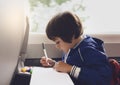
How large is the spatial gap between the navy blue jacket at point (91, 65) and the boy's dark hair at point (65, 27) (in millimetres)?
67

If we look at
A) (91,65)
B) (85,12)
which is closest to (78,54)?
(91,65)

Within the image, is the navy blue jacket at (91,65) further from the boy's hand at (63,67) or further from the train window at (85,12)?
the train window at (85,12)

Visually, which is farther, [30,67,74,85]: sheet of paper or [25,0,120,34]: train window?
[25,0,120,34]: train window

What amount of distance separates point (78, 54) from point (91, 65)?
0.08 metres

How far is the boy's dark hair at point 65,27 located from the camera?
3.40 ft

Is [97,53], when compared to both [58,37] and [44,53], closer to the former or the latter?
[58,37]

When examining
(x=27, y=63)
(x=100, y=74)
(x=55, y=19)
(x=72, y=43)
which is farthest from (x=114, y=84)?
(x=27, y=63)

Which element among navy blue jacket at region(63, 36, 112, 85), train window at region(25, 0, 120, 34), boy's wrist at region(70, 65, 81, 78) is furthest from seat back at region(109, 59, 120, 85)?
train window at region(25, 0, 120, 34)

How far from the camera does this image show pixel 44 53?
1334 mm

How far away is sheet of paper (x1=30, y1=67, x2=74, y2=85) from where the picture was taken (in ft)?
2.87

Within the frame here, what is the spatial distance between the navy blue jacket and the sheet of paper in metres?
0.07

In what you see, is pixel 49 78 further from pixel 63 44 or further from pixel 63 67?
pixel 63 44

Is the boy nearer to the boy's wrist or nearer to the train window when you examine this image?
the boy's wrist

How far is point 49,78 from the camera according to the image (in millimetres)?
930
